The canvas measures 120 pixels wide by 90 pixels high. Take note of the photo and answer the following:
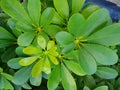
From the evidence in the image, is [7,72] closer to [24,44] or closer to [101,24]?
[24,44]

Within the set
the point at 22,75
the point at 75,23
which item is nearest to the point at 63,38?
the point at 75,23

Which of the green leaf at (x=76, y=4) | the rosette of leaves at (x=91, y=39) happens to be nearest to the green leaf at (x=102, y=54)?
the rosette of leaves at (x=91, y=39)

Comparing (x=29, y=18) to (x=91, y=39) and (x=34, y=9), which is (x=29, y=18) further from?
(x=91, y=39)

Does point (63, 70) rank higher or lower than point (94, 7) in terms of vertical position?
lower

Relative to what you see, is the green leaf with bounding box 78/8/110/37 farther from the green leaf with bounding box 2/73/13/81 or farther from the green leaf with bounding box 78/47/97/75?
the green leaf with bounding box 2/73/13/81

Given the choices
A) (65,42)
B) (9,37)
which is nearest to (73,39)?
(65,42)

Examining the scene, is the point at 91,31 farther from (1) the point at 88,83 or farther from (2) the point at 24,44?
(1) the point at 88,83

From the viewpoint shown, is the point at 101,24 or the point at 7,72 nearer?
the point at 101,24

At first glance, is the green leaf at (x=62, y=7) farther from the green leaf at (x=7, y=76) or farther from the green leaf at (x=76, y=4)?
the green leaf at (x=7, y=76)
